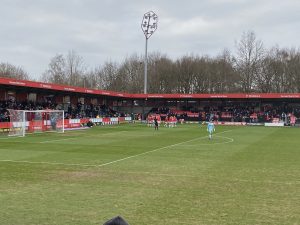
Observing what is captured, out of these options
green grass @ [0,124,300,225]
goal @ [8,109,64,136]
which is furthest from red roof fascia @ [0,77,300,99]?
green grass @ [0,124,300,225]

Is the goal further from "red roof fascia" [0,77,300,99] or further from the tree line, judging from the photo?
the tree line

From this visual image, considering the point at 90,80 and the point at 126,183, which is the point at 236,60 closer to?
the point at 90,80

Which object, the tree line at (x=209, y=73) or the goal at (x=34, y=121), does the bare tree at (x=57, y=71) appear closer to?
the tree line at (x=209, y=73)

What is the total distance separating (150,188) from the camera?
12.4 meters

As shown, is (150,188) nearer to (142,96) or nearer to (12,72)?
(142,96)

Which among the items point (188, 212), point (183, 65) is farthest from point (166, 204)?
point (183, 65)

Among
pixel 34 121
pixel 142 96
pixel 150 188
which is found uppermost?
pixel 142 96

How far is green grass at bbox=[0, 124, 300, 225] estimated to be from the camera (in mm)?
9180

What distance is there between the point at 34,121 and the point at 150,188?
3047cm

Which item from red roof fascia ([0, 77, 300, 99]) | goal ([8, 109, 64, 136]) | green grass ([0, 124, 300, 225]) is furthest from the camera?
red roof fascia ([0, 77, 300, 99])

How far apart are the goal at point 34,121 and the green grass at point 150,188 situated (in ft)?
52.8

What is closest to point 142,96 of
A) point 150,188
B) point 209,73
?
point 209,73

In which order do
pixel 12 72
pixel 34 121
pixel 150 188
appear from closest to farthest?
pixel 150 188 < pixel 34 121 < pixel 12 72

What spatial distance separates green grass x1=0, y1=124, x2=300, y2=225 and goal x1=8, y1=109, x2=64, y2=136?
16.1m
